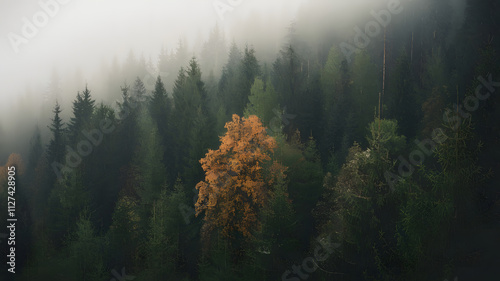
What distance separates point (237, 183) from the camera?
2738cm

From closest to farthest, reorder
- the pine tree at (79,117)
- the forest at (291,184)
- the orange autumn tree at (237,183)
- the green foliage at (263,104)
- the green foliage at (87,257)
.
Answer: the forest at (291,184)
the orange autumn tree at (237,183)
the green foliage at (87,257)
the green foliage at (263,104)
the pine tree at (79,117)

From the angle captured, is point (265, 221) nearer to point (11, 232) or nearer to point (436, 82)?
point (11, 232)

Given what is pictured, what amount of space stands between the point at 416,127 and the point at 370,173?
27617mm

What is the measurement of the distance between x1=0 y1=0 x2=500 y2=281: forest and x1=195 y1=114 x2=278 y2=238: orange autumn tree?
121 millimetres

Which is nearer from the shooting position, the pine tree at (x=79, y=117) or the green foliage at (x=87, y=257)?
the green foliage at (x=87, y=257)

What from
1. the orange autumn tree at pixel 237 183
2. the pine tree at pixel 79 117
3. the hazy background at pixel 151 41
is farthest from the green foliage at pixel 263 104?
the pine tree at pixel 79 117

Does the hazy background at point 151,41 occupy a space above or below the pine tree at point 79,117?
above

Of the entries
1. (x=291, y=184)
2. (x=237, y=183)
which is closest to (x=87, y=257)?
(x=237, y=183)

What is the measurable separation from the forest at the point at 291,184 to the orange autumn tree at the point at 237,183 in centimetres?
12

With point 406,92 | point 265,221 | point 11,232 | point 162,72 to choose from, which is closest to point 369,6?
point 406,92

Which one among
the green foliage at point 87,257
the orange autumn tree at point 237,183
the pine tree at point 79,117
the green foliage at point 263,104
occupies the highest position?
the pine tree at point 79,117

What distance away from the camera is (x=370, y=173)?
→ 16062 mm

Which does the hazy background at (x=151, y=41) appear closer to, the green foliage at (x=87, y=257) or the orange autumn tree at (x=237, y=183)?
the orange autumn tree at (x=237, y=183)

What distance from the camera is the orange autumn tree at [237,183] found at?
27438 millimetres
